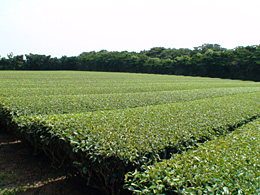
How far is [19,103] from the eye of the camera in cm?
709

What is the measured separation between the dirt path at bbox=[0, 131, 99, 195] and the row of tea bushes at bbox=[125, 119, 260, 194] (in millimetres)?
1991

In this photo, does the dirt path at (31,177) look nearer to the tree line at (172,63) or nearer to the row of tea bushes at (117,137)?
the row of tea bushes at (117,137)

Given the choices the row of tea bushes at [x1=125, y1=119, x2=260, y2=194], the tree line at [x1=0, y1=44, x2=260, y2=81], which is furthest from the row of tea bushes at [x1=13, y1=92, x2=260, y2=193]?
the tree line at [x1=0, y1=44, x2=260, y2=81]

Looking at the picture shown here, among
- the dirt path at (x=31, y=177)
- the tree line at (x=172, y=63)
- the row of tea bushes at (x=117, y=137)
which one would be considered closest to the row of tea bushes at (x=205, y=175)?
the row of tea bushes at (x=117, y=137)

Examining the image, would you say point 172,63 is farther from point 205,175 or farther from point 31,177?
point 205,175

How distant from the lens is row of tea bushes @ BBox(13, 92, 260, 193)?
338 cm

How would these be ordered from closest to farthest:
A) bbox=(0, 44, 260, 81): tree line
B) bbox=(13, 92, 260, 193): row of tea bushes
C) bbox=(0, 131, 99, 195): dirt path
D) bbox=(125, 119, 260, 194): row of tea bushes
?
1. bbox=(125, 119, 260, 194): row of tea bushes
2. bbox=(13, 92, 260, 193): row of tea bushes
3. bbox=(0, 131, 99, 195): dirt path
4. bbox=(0, 44, 260, 81): tree line

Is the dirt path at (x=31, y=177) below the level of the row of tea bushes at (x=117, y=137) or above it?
below

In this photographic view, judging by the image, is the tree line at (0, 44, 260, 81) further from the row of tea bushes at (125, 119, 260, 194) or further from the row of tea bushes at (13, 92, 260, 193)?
the row of tea bushes at (125, 119, 260, 194)

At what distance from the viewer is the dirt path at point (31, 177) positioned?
4.51 metres

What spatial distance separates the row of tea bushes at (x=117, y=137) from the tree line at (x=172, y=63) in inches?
1802

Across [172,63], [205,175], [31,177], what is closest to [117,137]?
[205,175]

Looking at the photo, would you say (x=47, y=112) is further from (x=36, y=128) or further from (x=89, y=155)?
(x=89, y=155)

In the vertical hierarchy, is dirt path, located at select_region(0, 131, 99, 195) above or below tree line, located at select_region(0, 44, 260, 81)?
below
